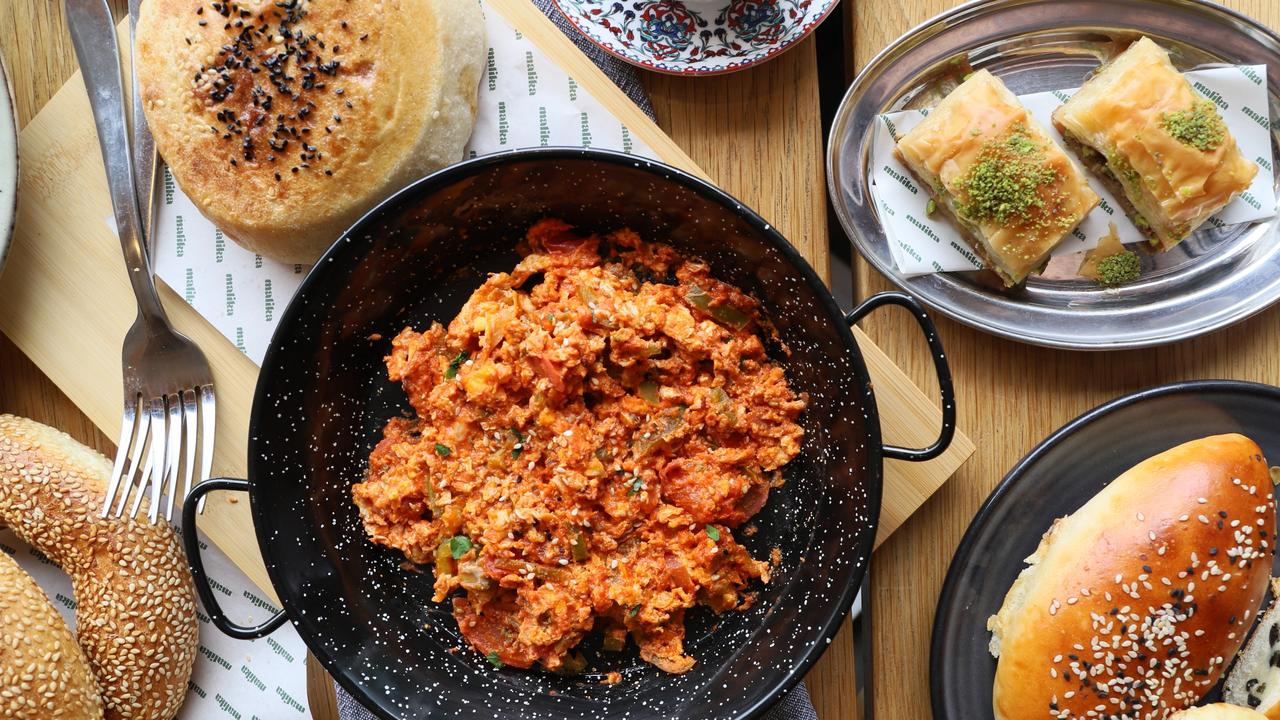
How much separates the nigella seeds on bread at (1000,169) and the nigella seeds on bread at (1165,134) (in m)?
0.14

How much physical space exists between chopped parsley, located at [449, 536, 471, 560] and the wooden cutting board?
0.62 meters

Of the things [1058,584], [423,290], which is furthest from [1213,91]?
[423,290]

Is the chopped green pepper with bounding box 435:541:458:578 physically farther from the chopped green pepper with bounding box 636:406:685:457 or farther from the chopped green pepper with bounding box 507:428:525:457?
the chopped green pepper with bounding box 636:406:685:457

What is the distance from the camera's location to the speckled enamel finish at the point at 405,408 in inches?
87.5

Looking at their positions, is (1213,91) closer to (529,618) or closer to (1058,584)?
(1058,584)

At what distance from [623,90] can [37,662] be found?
6.90 feet

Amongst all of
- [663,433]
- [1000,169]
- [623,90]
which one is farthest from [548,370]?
[1000,169]

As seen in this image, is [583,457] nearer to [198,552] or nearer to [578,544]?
[578,544]

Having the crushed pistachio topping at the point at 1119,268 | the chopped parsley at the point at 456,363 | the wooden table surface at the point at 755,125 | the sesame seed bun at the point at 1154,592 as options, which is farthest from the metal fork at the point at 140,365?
the crushed pistachio topping at the point at 1119,268

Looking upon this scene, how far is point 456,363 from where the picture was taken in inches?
92.5

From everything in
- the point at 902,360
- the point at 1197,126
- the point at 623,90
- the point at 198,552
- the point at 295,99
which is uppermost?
the point at 295,99

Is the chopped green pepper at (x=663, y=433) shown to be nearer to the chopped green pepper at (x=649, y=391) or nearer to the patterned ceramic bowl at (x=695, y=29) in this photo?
the chopped green pepper at (x=649, y=391)

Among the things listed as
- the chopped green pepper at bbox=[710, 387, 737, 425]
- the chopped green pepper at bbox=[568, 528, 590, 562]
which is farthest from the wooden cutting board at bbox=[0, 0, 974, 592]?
the chopped green pepper at bbox=[568, 528, 590, 562]

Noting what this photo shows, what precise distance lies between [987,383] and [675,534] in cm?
97
